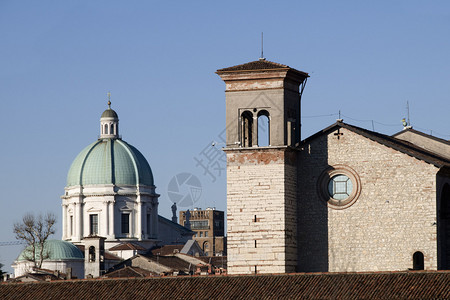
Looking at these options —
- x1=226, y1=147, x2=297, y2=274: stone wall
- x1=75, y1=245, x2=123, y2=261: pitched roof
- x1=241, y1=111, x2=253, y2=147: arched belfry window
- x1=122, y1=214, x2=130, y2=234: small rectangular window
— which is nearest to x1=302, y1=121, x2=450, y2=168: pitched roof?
x1=226, y1=147, x2=297, y2=274: stone wall

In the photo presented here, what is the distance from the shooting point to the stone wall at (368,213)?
4991 centimetres

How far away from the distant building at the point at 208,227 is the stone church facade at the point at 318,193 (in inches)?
4707

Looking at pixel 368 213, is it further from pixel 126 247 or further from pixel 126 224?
pixel 126 224

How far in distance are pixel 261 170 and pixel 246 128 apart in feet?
7.14

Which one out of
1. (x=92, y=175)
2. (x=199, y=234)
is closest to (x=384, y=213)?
(x=92, y=175)

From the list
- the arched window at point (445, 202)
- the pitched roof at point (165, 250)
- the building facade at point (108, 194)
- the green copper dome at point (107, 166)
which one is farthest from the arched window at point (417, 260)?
the green copper dome at point (107, 166)

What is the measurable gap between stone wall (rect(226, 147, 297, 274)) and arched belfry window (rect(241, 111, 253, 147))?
0.84 m

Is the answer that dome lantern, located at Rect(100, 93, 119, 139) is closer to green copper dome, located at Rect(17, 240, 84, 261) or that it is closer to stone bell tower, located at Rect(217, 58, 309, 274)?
green copper dome, located at Rect(17, 240, 84, 261)

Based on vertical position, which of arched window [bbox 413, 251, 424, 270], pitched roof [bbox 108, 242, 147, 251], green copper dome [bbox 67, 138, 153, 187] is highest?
green copper dome [bbox 67, 138, 153, 187]

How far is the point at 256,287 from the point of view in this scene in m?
46.0

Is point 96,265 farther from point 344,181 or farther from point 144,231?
point 344,181

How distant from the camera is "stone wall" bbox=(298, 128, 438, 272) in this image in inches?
1965

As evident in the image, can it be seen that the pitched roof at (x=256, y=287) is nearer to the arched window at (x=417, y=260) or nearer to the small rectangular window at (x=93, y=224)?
the arched window at (x=417, y=260)

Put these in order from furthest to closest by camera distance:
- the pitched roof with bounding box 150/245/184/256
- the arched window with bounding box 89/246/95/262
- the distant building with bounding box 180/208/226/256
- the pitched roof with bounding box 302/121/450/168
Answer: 1. the distant building with bounding box 180/208/226/256
2. the pitched roof with bounding box 150/245/184/256
3. the arched window with bounding box 89/246/95/262
4. the pitched roof with bounding box 302/121/450/168
